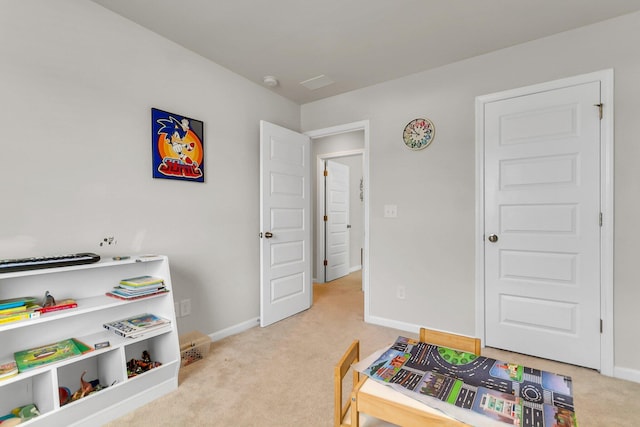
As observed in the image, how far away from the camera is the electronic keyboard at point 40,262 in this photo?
145 centimetres

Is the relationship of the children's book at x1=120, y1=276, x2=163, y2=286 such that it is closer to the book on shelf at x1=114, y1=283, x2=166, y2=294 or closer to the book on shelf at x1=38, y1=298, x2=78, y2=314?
the book on shelf at x1=114, y1=283, x2=166, y2=294

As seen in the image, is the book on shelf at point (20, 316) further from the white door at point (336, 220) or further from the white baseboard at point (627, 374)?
the white door at point (336, 220)

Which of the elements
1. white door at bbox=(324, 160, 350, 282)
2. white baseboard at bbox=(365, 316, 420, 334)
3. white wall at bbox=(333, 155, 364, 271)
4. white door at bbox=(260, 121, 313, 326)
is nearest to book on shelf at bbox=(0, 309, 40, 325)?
white door at bbox=(260, 121, 313, 326)

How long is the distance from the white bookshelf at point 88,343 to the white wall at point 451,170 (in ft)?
6.70

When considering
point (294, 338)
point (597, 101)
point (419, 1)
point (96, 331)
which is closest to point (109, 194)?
point (96, 331)

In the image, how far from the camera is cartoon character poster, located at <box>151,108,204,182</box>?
2.32 m

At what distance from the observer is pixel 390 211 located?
311cm

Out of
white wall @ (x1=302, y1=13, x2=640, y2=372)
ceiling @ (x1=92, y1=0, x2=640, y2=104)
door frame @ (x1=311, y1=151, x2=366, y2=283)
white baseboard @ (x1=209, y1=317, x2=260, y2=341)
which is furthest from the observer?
door frame @ (x1=311, y1=151, x2=366, y2=283)

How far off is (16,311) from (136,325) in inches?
23.5

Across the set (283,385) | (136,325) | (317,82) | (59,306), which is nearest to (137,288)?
(136,325)

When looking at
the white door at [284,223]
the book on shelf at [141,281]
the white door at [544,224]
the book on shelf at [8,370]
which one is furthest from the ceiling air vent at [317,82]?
the book on shelf at [8,370]

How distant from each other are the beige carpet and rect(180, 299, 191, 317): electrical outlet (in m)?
0.39

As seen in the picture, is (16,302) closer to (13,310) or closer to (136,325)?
(13,310)

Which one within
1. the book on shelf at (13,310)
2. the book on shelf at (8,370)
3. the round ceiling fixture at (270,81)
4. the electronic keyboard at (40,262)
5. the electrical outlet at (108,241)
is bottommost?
the book on shelf at (8,370)
